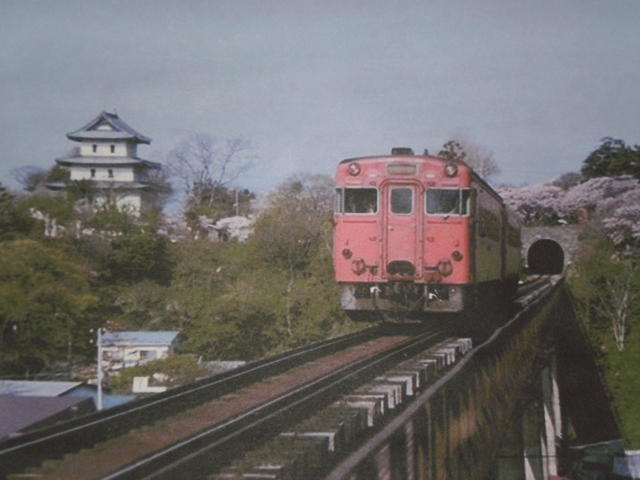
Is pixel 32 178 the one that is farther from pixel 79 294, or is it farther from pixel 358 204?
pixel 358 204

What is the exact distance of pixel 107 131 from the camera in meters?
7.36

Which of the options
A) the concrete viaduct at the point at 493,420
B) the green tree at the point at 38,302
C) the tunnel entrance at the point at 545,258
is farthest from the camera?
the tunnel entrance at the point at 545,258

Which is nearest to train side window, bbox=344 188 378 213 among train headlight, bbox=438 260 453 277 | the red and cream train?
the red and cream train

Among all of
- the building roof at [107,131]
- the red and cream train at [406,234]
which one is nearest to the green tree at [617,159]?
the red and cream train at [406,234]

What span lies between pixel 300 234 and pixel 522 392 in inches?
203

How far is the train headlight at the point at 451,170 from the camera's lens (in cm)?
860

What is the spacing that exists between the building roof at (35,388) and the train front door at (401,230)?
12.6 feet

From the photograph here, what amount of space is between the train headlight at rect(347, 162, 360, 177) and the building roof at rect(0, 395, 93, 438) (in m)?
4.28

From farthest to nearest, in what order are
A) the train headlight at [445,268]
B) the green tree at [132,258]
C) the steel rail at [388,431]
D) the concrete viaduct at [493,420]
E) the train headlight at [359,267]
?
1. the train headlight at [359,267]
2. the train headlight at [445,268]
3. the green tree at [132,258]
4. the concrete viaduct at [493,420]
5. the steel rail at [388,431]

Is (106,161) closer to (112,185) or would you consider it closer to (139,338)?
(112,185)

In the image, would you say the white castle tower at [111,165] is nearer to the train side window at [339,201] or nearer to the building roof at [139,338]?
the building roof at [139,338]

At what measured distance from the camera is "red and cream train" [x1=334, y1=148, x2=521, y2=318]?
28.1 ft

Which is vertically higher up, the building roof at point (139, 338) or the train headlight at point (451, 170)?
the train headlight at point (451, 170)

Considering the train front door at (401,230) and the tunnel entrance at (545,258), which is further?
the tunnel entrance at (545,258)
